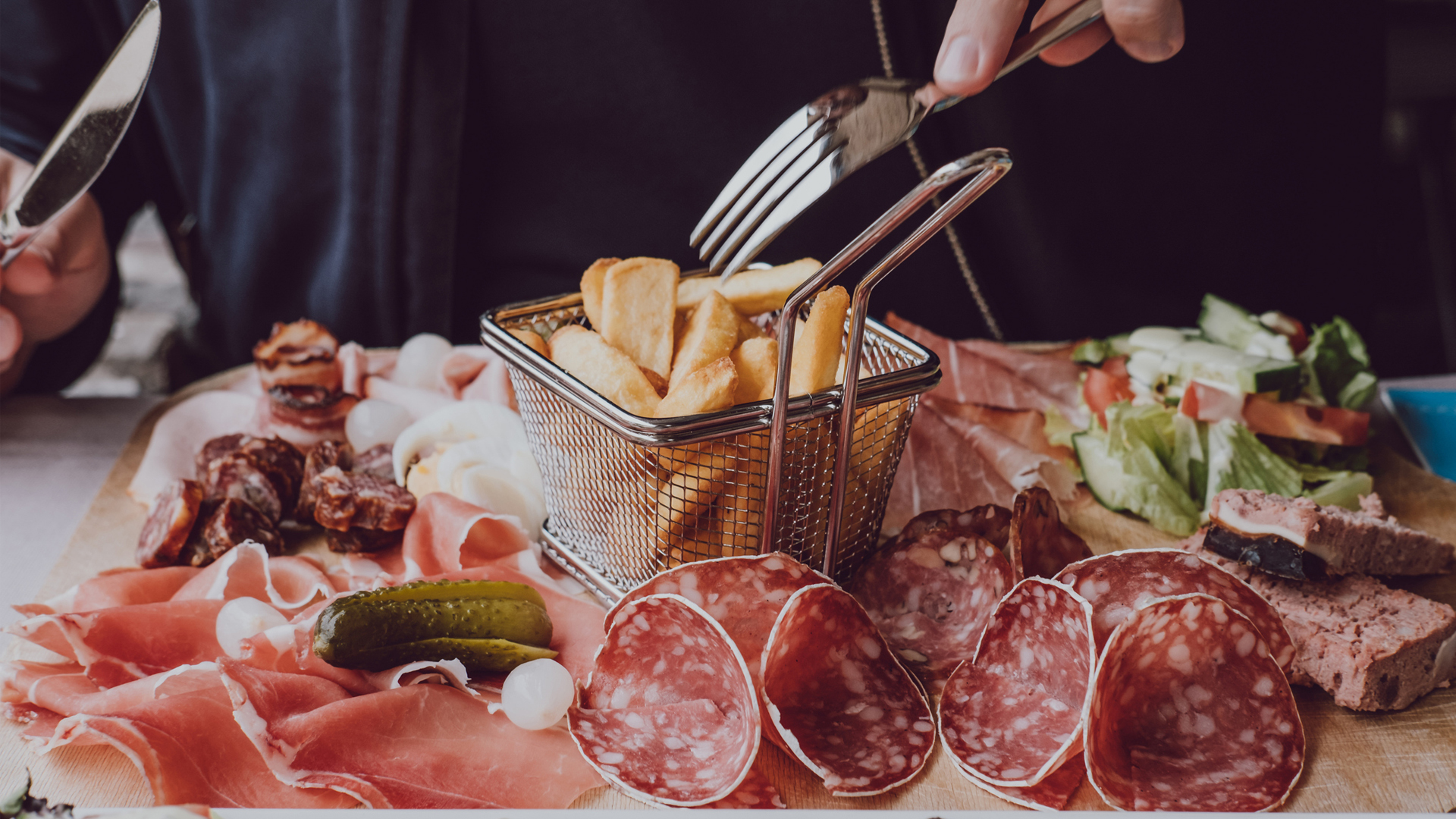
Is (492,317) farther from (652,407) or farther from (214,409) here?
(214,409)

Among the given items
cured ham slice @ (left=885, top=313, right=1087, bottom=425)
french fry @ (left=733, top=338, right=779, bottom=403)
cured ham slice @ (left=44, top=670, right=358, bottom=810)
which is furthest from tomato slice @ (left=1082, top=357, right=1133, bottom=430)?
cured ham slice @ (left=44, top=670, right=358, bottom=810)

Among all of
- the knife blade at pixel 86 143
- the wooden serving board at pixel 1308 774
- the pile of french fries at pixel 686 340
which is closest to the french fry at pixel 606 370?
the pile of french fries at pixel 686 340

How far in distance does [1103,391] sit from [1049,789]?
0.78 metres

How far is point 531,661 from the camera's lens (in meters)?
0.85

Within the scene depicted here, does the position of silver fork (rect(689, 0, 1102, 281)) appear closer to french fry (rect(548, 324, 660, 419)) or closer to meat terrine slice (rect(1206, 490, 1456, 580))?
french fry (rect(548, 324, 660, 419))

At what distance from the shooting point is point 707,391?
84 cm

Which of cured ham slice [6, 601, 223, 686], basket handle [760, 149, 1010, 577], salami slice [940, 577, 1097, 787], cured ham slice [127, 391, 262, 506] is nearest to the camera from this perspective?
basket handle [760, 149, 1010, 577]

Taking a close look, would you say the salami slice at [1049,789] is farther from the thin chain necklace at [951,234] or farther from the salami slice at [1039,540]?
the thin chain necklace at [951,234]

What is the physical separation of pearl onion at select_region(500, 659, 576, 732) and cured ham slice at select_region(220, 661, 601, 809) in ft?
0.06

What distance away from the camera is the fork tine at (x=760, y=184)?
82cm

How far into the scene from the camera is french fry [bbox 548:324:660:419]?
884mm

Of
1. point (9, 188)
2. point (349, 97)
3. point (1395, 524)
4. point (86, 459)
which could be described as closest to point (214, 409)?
point (86, 459)

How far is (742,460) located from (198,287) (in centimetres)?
149

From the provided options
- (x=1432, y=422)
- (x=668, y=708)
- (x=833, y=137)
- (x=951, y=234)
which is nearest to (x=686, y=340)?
(x=833, y=137)
